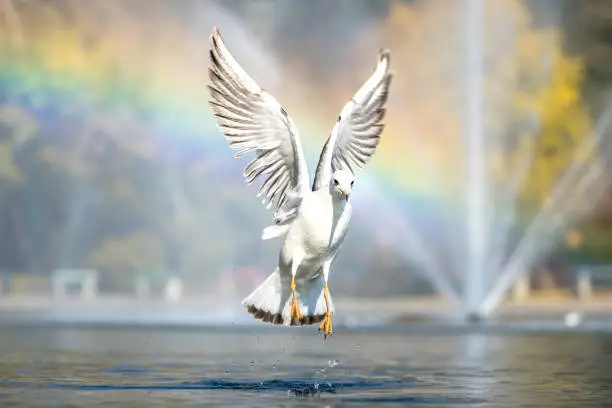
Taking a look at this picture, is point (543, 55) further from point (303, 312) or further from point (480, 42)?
point (303, 312)

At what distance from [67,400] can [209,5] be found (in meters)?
45.9

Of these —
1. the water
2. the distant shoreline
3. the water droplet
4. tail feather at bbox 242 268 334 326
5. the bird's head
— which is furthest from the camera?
the distant shoreline

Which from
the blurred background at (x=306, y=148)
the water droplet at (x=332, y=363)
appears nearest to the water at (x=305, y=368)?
the water droplet at (x=332, y=363)

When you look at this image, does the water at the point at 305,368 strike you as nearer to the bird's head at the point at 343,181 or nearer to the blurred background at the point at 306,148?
the bird's head at the point at 343,181

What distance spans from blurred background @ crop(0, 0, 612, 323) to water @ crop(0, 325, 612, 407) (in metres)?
12.8

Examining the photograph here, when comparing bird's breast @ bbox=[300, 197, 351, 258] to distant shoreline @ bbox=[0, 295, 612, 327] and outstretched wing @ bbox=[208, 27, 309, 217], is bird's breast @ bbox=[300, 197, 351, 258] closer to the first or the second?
outstretched wing @ bbox=[208, 27, 309, 217]

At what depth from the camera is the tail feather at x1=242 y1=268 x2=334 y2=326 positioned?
18328 mm

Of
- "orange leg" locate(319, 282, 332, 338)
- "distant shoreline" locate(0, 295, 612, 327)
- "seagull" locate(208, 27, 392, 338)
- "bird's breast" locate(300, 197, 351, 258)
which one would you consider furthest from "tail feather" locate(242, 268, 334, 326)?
"distant shoreline" locate(0, 295, 612, 327)

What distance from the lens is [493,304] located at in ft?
132

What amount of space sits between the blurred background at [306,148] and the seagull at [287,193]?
24.2 m

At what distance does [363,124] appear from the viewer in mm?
19547

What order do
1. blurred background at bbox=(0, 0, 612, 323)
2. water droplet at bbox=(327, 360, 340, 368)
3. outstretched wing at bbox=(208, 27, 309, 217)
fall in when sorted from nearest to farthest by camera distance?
1. outstretched wing at bbox=(208, 27, 309, 217)
2. water droplet at bbox=(327, 360, 340, 368)
3. blurred background at bbox=(0, 0, 612, 323)

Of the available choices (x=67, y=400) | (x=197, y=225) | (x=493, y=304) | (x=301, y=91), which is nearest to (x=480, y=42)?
(x=493, y=304)

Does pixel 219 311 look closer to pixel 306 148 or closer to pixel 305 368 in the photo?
pixel 306 148
